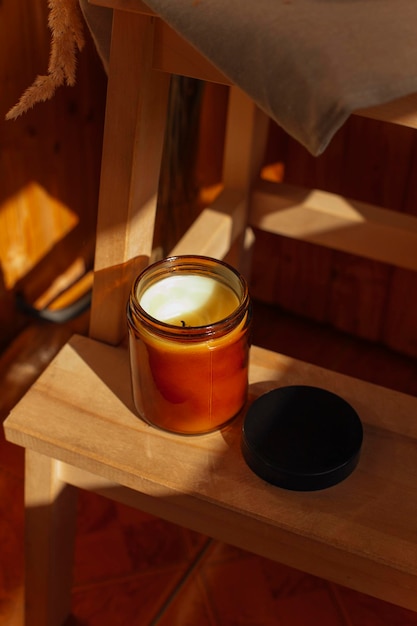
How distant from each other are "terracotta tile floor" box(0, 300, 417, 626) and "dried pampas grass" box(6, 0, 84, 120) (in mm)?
682

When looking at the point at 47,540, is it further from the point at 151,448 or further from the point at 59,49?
the point at 59,49

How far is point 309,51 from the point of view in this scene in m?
0.58

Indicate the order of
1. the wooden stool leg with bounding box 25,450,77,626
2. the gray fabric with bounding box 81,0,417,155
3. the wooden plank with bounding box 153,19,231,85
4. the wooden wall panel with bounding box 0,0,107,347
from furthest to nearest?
the wooden wall panel with bounding box 0,0,107,347, the wooden stool leg with bounding box 25,450,77,626, the wooden plank with bounding box 153,19,231,85, the gray fabric with bounding box 81,0,417,155

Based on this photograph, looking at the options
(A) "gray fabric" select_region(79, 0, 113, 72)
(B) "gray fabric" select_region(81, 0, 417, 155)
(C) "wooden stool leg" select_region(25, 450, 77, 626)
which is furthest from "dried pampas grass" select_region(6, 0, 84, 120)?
(C) "wooden stool leg" select_region(25, 450, 77, 626)

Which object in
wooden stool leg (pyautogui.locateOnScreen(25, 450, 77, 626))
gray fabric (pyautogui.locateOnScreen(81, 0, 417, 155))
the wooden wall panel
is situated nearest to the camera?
gray fabric (pyautogui.locateOnScreen(81, 0, 417, 155))

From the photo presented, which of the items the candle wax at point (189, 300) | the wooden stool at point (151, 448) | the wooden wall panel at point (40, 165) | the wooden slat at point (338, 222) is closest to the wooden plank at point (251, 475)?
the wooden stool at point (151, 448)

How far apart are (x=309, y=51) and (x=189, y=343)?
0.92 feet

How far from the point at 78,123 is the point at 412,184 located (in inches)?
20.8

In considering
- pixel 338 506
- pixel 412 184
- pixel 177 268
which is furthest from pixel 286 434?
pixel 412 184

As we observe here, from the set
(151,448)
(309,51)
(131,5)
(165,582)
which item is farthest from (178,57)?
(165,582)

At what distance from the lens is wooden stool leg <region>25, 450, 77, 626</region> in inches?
34.8

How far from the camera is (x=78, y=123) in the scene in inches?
49.9

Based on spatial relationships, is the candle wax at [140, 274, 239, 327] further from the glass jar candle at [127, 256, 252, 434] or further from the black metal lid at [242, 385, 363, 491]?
the black metal lid at [242, 385, 363, 491]

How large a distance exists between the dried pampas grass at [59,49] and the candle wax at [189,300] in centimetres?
21
